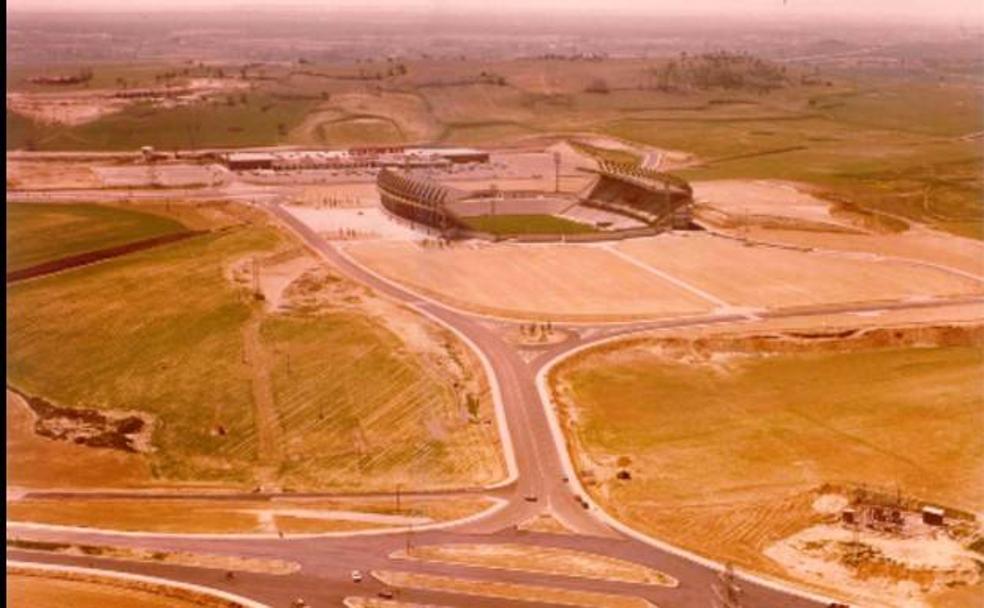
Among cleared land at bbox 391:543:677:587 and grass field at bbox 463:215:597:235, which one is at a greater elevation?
grass field at bbox 463:215:597:235

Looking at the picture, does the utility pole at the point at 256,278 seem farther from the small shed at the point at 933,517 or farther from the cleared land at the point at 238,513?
the small shed at the point at 933,517

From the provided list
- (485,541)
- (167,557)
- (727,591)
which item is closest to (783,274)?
(485,541)

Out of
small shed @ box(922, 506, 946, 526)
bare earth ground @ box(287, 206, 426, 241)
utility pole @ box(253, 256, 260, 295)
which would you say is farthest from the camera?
bare earth ground @ box(287, 206, 426, 241)

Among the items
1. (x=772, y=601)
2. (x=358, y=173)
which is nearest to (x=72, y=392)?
(x=772, y=601)

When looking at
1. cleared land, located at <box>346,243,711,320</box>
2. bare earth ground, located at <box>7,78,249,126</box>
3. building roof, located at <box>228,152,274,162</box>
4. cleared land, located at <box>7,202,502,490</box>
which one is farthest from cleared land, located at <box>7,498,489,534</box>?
bare earth ground, located at <box>7,78,249,126</box>

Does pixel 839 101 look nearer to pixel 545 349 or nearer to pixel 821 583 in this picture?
pixel 545 349

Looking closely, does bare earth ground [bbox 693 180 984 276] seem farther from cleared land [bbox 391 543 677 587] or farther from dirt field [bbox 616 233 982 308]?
cleared land [bbox 391 543 677 587]
